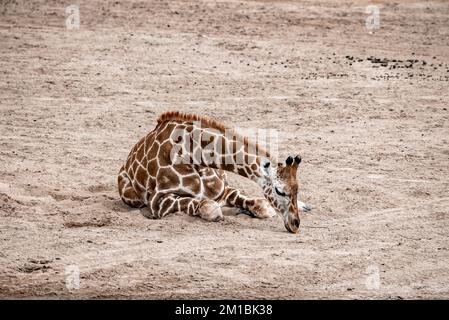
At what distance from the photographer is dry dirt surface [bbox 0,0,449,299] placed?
735 cm

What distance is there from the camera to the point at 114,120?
12.1 meters

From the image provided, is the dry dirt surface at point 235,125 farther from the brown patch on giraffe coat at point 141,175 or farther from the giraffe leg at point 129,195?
the brown patch on giraffe coat at point 141,175

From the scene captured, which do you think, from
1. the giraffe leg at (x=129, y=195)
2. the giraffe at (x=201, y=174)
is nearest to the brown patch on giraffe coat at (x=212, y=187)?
the giraffe at (x=201, y=174)

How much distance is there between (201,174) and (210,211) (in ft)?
1.81

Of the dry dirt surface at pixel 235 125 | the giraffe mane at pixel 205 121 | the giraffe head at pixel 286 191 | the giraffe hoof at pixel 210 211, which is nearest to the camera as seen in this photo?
the dry dirt surface at pixel 235 125

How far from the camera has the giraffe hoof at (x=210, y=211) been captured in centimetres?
851

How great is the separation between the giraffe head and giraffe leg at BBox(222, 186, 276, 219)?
1.42ft

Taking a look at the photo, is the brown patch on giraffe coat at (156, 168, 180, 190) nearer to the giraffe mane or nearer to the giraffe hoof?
the giraffe hoof

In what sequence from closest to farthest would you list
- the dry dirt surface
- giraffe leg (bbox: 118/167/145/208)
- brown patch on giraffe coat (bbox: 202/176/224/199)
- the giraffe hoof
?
the dry dirt surface
the giraffe hoof
brown patch on giraffe coat (bbox: 202/176/224/199)
giraffe leg (bbox: 118/167/145/208)

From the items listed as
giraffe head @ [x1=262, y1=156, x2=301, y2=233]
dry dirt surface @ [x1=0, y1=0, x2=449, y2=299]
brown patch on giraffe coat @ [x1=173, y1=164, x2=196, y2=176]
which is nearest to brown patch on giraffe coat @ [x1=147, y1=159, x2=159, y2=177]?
brown patch on giraffe coat @ [x1=173, y1=164, x2=196, y2=176]

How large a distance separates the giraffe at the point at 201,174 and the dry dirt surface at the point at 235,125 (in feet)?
0.49

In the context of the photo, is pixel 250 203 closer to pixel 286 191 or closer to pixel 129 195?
pixel 286 191

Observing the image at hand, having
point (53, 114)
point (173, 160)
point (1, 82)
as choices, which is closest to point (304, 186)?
point (173, 160)

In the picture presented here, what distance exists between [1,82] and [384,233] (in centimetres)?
740
